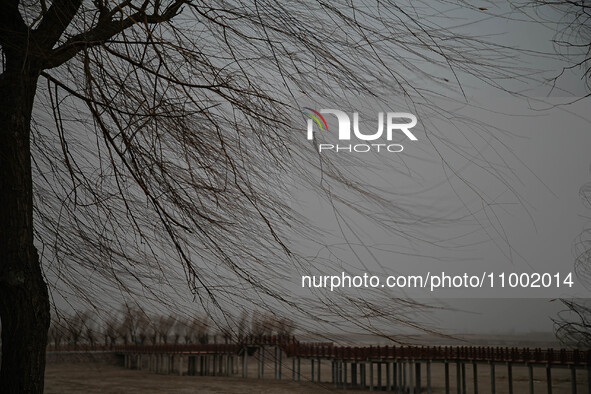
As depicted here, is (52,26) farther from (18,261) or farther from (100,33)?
(18,261)

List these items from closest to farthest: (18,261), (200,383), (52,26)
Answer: (18,261) < (52,26) < (200,383)

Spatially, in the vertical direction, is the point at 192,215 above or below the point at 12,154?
below

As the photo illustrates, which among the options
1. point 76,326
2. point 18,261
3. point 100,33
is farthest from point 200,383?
point 100,33

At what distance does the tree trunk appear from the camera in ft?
4.88

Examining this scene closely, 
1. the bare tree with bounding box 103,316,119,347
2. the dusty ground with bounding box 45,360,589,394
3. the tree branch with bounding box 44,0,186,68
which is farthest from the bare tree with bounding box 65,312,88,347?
the dusty ground with bounding box 45,360,589,394

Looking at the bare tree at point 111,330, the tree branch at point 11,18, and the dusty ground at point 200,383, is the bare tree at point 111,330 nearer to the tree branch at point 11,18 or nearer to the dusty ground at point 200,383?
the tree branch at point 11,18

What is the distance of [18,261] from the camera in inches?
59.1

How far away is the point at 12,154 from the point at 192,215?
46 cm

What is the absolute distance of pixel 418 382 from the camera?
14602mm

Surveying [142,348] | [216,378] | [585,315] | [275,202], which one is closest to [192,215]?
[275,202]

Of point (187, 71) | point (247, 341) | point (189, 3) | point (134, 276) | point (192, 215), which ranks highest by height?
point (189, 3)

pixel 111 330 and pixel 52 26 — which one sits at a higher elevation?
pixel 52 26

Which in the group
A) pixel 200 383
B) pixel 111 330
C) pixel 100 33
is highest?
pixel 100 33

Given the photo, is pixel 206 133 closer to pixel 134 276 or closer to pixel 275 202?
pixel 275 202
